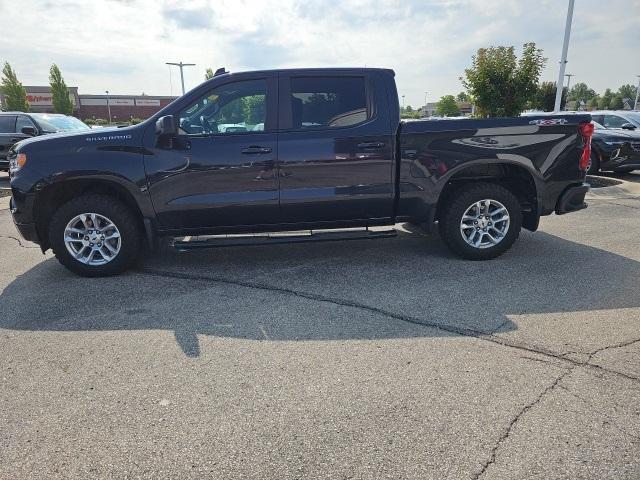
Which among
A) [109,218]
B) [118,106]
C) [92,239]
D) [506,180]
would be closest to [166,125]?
[109,218]

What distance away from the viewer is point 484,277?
478cm

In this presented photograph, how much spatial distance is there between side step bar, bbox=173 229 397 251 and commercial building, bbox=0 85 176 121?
69.8m

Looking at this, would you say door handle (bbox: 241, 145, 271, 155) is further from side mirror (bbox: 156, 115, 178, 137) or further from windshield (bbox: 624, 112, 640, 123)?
windshield (bbox: 624, 112, 640, 123)

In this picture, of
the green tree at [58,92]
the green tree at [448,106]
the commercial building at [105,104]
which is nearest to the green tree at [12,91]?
Result: the green tree at [58,92]

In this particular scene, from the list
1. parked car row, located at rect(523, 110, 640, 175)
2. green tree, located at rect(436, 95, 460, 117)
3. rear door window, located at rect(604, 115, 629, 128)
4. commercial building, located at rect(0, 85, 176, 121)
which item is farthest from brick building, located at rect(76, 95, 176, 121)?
parked car row, located at rect(523, 110, 640, 175)

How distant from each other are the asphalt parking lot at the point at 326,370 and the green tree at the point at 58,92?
2093 inches

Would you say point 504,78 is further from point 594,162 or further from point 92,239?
point 92,239

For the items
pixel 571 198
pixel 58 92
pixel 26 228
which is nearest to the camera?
pixel 26 228

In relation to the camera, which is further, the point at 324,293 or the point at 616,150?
the point at 616,150

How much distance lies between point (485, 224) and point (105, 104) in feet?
255

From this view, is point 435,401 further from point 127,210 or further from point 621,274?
point 127,210

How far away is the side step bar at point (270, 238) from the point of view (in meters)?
4.84

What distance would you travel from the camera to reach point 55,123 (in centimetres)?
1246

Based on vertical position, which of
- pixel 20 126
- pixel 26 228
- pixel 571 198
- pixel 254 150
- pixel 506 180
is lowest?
pixel 26 228
